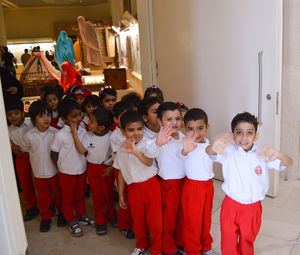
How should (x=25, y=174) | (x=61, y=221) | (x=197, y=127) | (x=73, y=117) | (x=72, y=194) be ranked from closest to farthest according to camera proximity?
(x=197, y=127) → (x=73, y=117) → (x=72, y=194) → (x=61, y=221) → (x=25, y=174)

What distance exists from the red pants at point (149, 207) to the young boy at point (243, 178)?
47 centimetres

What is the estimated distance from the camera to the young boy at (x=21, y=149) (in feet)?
9.39

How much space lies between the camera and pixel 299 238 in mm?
2418

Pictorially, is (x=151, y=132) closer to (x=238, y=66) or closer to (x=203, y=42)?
(x=238, y=66)

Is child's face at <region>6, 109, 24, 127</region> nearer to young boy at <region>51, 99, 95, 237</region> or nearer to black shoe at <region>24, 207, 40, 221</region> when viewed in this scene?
young boy at <region>51, 99, 95, 237</region>

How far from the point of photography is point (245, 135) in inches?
70.0

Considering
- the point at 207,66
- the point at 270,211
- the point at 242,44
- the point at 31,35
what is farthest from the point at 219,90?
the point at 31,35

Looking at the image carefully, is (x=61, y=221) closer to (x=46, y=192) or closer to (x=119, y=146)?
(x=46, y=192)

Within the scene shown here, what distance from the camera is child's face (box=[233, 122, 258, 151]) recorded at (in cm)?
177

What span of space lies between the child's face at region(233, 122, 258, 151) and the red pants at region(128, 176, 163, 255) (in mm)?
636

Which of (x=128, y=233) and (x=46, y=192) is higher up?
(x=46, y=192)

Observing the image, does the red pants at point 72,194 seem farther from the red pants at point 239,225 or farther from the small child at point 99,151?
the red pants at point 239,225

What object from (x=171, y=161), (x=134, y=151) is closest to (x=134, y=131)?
(x=134, y=151)

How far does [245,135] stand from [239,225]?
0.51 m
